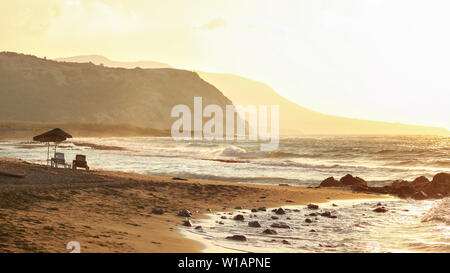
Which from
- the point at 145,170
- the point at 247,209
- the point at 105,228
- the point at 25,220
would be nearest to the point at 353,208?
the point at 247,209

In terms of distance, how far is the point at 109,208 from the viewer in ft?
43.4

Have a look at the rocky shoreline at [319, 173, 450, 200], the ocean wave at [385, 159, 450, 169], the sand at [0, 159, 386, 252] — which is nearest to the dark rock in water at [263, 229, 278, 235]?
the sand at [0, 159, 386, 252]

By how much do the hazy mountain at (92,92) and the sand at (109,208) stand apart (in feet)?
468

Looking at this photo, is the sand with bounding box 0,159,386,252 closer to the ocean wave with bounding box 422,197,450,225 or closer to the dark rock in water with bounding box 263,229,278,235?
the dark rock in water with bounding box 263,229,278,235

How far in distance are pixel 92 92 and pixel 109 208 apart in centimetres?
16587

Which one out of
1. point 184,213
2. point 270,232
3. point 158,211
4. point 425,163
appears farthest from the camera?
point 425,163

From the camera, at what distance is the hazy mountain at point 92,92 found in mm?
158625

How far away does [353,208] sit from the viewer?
1742cm

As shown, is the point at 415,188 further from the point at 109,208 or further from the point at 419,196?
the point at 109,208

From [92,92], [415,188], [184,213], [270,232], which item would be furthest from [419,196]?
[92,92]

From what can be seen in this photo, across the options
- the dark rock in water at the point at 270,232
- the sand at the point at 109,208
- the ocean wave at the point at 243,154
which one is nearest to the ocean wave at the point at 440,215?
the sand at the point at 109,208

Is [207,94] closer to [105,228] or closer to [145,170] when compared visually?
[145,170]
